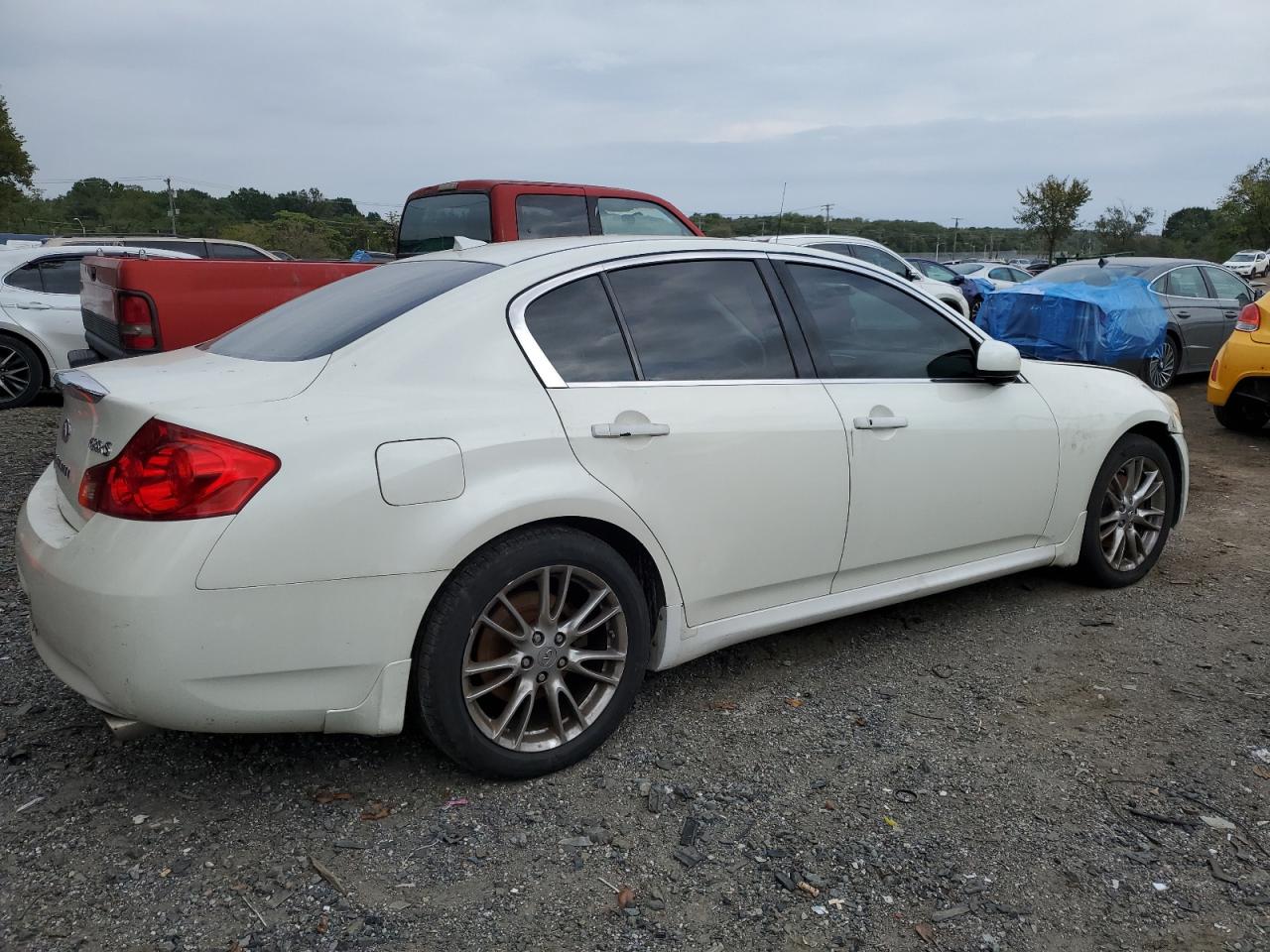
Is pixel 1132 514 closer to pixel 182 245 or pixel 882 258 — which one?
pixel 882 258

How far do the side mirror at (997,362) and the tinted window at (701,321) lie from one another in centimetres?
88

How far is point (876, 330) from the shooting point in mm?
3871

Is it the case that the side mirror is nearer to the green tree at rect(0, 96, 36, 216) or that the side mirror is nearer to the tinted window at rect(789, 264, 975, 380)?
the tinted window at rect(789, 264, 975, 380)

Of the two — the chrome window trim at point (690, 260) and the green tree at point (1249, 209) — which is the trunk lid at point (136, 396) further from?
the green tree at point (1249, 209)

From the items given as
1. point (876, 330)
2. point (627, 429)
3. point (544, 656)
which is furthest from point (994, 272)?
point (544, 656)

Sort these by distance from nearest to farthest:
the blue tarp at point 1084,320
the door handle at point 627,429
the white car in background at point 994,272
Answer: the door handle at point 627,429, the blue tarp at point 1084,320, the white car in background at point 994,272

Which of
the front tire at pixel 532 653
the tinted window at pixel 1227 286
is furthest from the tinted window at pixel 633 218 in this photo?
the tinted window at pixel 1227 286

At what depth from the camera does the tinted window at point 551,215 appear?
775cm

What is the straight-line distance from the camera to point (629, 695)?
3158 millimetres

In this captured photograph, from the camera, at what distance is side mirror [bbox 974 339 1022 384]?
12.8ft

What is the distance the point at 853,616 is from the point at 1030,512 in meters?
0.85

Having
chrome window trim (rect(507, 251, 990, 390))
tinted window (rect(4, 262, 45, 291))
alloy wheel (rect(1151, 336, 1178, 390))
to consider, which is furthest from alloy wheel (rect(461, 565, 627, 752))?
alloy wheel (rect(1151, 336, 1178, 390))

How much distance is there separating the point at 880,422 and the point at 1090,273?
866cm

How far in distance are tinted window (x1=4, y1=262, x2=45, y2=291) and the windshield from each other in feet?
32.9
